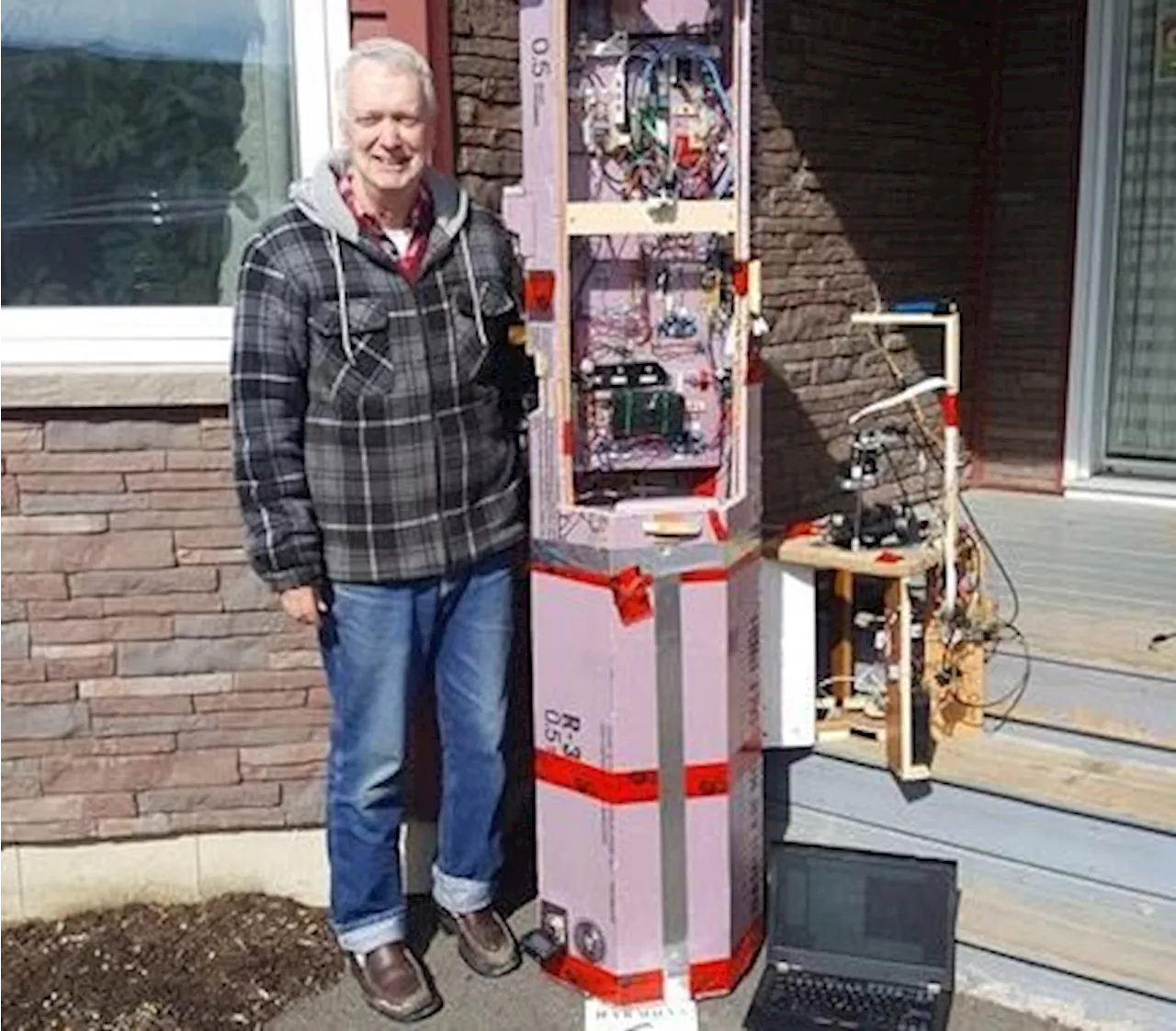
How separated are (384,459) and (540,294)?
41cm

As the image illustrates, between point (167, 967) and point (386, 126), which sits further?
point (167, 967)

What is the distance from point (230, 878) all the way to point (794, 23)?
104 inches

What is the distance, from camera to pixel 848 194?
13.8ft

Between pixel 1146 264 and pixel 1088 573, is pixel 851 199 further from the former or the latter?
pixel 1088 573

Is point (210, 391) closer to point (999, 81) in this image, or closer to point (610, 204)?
point (610, 204)

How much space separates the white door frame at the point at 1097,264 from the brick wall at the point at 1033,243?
0.03 meters

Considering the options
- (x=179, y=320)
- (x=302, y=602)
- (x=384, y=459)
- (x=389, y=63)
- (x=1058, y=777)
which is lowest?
(x=1058, y=777)

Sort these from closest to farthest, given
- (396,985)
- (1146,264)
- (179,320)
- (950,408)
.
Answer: (396,985), (950,408), (179,320), (1146,264)

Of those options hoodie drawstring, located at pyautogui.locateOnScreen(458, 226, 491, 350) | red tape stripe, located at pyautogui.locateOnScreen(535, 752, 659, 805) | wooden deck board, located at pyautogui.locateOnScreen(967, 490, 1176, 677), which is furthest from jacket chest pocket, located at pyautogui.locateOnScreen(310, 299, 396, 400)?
wooden deck board, located at pyautogui.locateOnScreen(967, 490, 1176, 677)

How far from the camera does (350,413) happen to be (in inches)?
99.2

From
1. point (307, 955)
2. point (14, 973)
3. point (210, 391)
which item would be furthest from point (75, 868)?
point (210, 391)

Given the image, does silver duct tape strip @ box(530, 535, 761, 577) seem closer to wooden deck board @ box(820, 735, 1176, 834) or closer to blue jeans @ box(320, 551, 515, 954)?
blue jeans @ box(320, 551, 515, 954)

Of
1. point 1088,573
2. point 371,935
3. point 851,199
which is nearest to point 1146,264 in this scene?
point 851,199

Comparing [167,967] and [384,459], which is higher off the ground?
[384,459]
